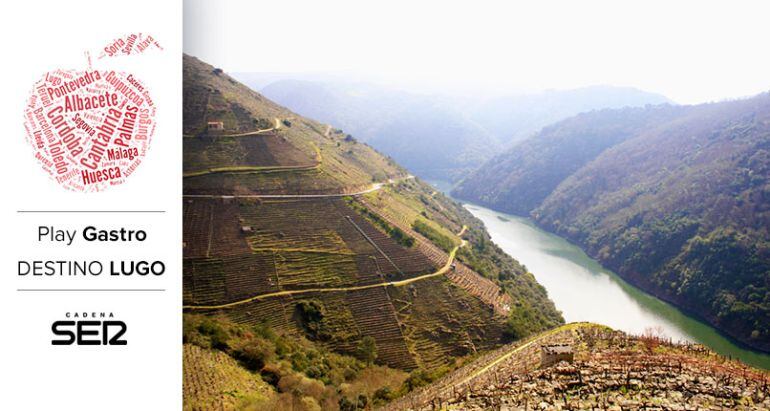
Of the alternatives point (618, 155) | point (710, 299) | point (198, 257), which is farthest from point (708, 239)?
point (198, 257)

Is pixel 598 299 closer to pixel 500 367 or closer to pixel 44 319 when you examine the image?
pixel 500 367

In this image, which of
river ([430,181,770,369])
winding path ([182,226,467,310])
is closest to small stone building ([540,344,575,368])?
winding path ([182,226,467,310])

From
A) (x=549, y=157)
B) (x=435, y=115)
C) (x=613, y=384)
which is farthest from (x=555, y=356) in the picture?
(x=435, y=115)

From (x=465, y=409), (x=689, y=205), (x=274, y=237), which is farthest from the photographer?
(x=689, y=205)

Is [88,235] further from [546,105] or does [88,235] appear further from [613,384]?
[546,105]

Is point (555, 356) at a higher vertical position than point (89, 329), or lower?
lower

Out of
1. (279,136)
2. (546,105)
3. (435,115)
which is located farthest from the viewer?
(546,105)

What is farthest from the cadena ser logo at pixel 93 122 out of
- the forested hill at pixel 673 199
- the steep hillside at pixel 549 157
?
the steep hillside at pixel 549 157
